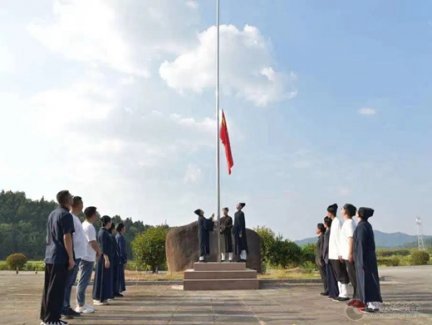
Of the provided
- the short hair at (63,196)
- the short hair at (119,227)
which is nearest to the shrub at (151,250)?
the short hair at (119,227)

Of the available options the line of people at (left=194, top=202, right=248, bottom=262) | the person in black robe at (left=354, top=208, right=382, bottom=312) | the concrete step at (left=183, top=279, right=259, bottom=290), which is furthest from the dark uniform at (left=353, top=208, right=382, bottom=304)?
the line of people at (left=194, top=202, right=248, bottom=262)

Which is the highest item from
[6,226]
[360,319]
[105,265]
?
[6,226]

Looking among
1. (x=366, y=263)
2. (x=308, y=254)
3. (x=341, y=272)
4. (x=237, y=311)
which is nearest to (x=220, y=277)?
(x=341, y=272)

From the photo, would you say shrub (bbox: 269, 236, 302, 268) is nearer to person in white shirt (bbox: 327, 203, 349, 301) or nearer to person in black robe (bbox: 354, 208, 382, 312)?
person in white shirt (bbox: 327, 203, 349, 301)

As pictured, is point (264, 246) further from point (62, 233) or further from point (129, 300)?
point (62, 233)

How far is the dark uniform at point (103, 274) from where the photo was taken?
9.83 m

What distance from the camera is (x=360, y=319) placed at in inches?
283

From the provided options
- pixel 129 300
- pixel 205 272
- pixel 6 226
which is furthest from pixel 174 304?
pixel 6 226

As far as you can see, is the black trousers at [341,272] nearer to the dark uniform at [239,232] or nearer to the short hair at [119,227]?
the short hair at [119,227]

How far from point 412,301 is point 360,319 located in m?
3.50

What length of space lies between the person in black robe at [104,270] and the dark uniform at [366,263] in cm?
472

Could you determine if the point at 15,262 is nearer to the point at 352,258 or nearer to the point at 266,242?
the point at 266,242

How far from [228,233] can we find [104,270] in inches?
267

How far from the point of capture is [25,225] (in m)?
65.6
